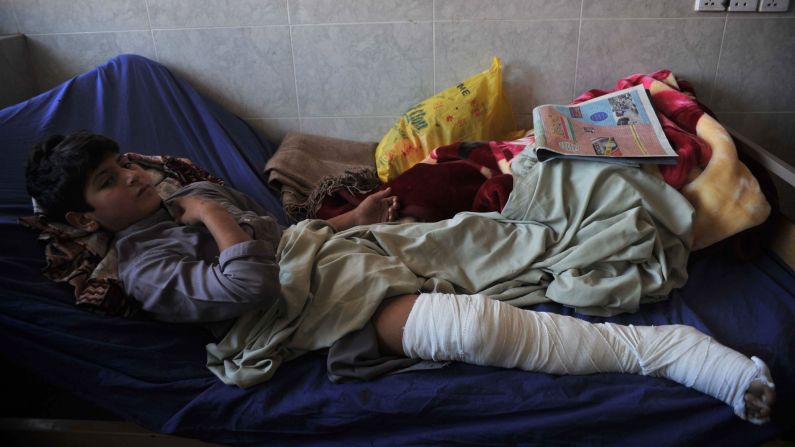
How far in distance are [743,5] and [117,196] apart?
5.75 ft

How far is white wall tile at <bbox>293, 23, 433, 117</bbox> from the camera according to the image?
1763 millimetres

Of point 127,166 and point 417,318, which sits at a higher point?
point 127,166

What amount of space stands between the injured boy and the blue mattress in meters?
0.04

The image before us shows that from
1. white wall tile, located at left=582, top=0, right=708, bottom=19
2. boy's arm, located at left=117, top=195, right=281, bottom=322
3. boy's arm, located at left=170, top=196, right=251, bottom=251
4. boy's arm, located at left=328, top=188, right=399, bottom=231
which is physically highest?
white wall tile, located at left=582, top=0, right=708, bottom=19

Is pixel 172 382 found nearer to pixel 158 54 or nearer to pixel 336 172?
pixel 336 172

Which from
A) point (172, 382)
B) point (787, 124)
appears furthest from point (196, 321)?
point (787, 124)

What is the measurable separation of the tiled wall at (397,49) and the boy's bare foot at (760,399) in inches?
43.5

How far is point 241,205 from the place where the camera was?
1350 millimetres

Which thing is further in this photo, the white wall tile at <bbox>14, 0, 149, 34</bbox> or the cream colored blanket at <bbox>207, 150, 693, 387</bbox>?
the white wall tile at <bbox>14, 0, 149, 34</bbox>

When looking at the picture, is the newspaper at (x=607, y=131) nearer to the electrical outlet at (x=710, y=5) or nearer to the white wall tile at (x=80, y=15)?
the electrical outlet at (x=710, y=5)

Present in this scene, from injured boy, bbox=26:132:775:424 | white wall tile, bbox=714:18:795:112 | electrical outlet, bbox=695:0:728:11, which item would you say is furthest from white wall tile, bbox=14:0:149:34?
white wall tile, bbox=714:18:795:112

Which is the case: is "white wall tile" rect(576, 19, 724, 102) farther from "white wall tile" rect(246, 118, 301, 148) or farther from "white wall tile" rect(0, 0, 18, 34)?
"white wall tile" rect(0, 0, 18, 34)

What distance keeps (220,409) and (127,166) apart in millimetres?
579

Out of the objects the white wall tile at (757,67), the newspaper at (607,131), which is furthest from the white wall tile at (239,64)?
the white wall tile at (757,67)
